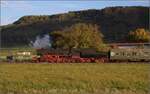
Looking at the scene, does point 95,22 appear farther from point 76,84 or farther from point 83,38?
point 76,84

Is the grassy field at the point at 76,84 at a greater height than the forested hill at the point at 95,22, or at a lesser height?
lesser

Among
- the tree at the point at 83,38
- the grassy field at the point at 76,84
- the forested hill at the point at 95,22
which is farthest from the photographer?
the forested hill at the point at 95,22

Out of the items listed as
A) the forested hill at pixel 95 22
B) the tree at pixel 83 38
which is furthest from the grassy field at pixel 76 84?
the forested hill at pixel 95 22

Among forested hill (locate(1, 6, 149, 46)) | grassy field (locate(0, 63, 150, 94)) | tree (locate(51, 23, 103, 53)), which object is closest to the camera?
grassy field (locate(0, 63, 150, 94))

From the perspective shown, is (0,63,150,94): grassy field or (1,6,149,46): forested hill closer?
(0,63,150,94): grassy field

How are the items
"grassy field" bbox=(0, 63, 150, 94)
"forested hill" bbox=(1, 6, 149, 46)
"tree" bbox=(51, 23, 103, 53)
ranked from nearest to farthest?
"grassy field" bbox=(0, 63, 150, 94)
"tree" bbox=(51, 23, 103, 53)
"forested hill" bbox=(1, 6, 149, 46)

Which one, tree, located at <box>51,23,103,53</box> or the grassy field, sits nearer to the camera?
the grassy field

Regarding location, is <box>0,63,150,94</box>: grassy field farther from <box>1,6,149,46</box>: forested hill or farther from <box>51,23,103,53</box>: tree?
<box>1,6,149,46</box>: forested hill

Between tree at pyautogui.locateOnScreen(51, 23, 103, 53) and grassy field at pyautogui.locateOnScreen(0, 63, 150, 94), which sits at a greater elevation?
tree at pyautogui.locateOnScreen(51, 23, 103, 53)

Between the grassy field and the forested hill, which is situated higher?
the forested hill

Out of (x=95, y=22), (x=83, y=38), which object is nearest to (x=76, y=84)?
(x=83, y=38)

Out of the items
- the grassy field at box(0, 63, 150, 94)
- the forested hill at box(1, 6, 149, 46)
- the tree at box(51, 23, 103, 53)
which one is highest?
the forested hill at box(1, 6, 149, 46)

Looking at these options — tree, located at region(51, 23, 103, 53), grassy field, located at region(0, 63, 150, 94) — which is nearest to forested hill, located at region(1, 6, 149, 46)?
tree, located at region(51, 23, 103, 53)

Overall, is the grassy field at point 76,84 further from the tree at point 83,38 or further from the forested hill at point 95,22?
the forested hill at point 95,22
